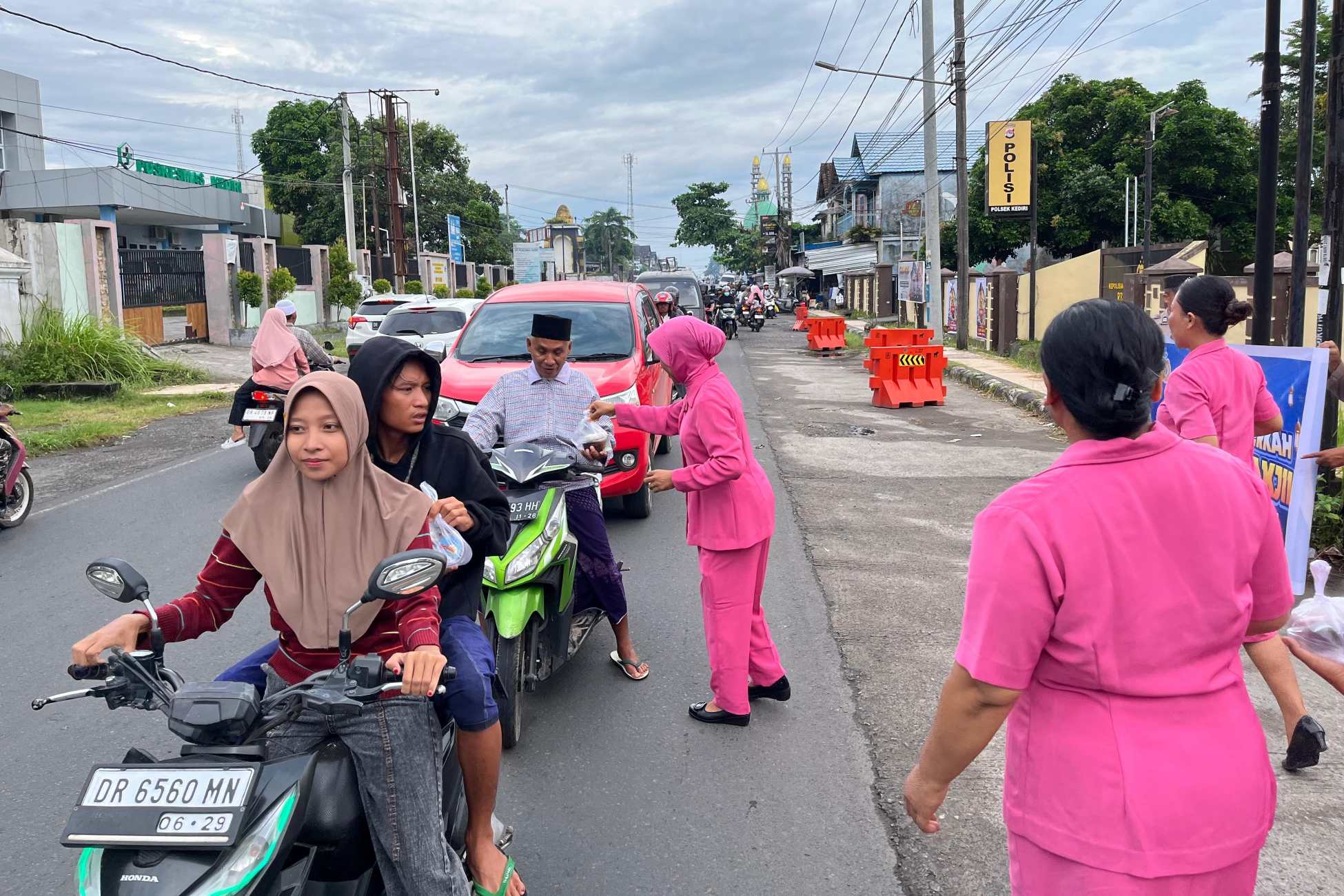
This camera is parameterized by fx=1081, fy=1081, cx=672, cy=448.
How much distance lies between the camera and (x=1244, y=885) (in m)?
1.95

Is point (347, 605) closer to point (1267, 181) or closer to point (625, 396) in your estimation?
point (625, 396)

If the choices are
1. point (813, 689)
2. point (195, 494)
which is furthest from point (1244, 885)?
point (195, 494)

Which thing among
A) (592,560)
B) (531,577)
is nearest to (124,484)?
(592,560)

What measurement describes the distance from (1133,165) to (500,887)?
3925 cm

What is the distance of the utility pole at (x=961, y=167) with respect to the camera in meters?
24.5

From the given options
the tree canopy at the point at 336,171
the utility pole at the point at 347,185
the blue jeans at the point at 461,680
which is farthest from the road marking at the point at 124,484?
the tree canopy at the point at 336,171

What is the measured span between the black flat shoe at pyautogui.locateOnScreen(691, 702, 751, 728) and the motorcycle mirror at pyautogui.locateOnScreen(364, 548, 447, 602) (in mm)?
2475

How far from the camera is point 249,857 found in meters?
2.01

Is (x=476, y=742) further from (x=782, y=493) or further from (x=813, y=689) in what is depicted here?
(x=782, y=493)

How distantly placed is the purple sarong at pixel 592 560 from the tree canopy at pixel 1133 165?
34060 mm

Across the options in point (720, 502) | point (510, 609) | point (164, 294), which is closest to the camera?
point (510, 609)

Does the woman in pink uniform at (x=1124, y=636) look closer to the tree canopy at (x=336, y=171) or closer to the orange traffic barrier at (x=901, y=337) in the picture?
the orange traffic barrier at (x=901, y=337)

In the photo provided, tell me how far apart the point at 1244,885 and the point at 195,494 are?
907cm

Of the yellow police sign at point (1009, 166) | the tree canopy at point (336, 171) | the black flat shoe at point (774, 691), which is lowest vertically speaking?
the black flat shoe at point (774, 691)
